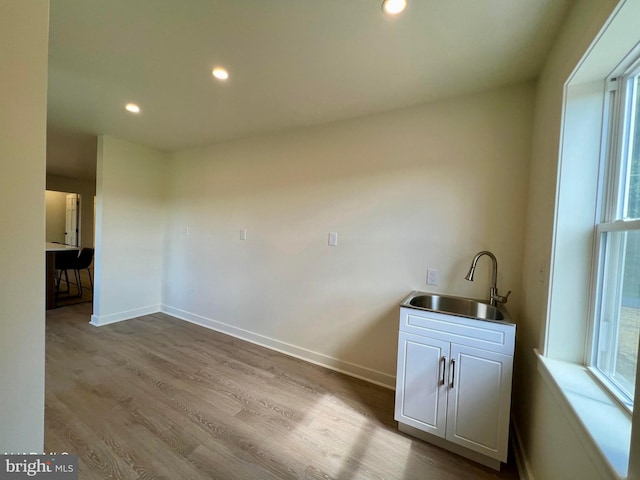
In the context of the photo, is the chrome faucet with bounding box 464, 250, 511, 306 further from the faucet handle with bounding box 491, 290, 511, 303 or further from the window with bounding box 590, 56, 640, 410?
the window with bounding box 590, 56, 640, 410

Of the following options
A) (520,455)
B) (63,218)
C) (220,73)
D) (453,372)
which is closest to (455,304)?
(453,372)

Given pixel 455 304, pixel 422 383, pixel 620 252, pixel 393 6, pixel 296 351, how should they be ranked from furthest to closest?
pixel 296 351 → pixel 455 304 → pixel 422 383 → pixel 393 6 → pixel 620 252

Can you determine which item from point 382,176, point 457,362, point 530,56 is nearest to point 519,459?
point 457,362

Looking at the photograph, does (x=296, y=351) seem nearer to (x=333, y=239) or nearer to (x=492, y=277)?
(x=333, y=239)

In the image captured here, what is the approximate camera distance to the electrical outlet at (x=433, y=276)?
2082mm

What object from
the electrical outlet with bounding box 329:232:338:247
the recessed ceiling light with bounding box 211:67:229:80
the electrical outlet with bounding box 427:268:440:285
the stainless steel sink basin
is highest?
the recessed ceiling light with bounding box 211:67:229:80

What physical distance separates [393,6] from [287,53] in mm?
667

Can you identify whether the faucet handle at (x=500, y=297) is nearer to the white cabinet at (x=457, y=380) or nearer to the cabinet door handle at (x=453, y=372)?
the white cabinet at (x=457, y=380)

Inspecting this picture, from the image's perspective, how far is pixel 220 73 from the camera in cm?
182

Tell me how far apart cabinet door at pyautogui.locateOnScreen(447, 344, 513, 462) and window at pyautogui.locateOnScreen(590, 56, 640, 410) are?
0.43m

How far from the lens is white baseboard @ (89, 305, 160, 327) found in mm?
3314

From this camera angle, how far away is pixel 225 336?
10.5 ft

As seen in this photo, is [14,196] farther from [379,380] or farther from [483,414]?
[379,380]

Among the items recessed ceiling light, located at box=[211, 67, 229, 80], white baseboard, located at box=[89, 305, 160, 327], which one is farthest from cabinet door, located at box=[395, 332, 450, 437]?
white baseboard, located at box=[89, 305, 160, 327]
